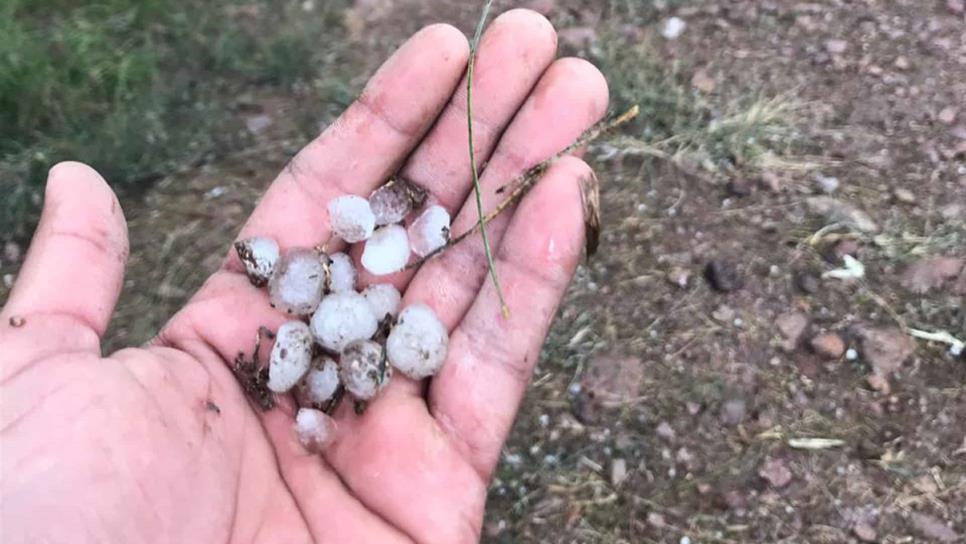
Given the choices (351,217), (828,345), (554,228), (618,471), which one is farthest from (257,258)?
(828,345)

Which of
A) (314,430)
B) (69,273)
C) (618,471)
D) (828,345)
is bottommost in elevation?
(618,471)

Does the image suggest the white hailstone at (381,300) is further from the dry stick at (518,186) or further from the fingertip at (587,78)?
the fingertip at (587,78)

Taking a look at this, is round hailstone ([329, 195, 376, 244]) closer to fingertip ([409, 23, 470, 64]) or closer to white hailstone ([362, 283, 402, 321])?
white hailstone ([362, 283, 402, 321])

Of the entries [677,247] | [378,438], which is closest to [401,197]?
[378,438]

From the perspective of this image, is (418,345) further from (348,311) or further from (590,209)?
(590,209)

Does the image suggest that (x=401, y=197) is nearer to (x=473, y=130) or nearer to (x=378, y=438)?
(x=473, y=130)
